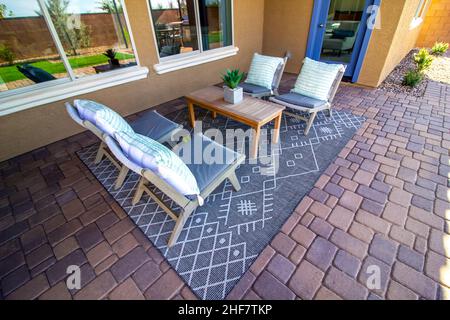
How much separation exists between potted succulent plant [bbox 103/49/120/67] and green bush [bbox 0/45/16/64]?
106 cm

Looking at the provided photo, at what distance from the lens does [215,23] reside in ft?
13.9

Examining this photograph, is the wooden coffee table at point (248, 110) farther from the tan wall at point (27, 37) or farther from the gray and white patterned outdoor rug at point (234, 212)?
the tan wall at point (27, 37)

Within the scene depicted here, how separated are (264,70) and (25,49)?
3154 millimetres

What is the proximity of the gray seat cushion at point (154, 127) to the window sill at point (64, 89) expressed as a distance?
116 centimetres

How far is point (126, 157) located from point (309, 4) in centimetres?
468

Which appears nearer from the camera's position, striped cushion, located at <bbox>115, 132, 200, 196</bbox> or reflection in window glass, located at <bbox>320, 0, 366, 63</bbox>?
striped cushion, located at <bbox>115, 132, 200, 196</bbox>

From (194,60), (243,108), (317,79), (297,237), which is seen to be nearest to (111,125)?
(243,108)

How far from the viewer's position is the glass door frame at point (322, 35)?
3.82 metres

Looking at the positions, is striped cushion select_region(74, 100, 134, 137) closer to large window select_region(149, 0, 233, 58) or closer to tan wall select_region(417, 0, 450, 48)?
large window select_region(149, 0, 233, 58)

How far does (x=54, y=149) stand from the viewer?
2.81m

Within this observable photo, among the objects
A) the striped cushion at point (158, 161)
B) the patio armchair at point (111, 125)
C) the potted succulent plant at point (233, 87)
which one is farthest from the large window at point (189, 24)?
the striped cushion at point (158, 161)

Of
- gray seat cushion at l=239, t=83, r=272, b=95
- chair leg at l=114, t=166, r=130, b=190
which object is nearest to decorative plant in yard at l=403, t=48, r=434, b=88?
gray seat cushion at l=239, t=83, r=272, b=95

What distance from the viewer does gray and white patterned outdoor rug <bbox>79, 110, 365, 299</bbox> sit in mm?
1509

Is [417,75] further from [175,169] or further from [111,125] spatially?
[111,125]
